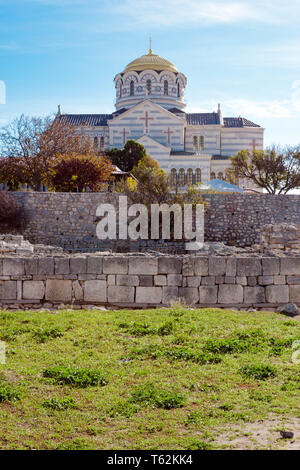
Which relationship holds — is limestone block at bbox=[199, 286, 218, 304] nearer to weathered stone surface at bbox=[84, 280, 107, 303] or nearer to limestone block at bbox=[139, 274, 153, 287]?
limestone block at bbox=[139, 274, 153, 287]

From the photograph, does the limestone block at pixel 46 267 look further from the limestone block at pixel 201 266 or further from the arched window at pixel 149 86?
the arched window at pixel 149 86

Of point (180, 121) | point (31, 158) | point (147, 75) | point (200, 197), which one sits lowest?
point (200, 197)

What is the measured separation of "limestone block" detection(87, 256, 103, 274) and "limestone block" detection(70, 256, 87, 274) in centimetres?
8

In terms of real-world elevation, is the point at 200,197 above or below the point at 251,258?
above

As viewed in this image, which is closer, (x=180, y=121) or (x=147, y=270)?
(x=147, y=270)

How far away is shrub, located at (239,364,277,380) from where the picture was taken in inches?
236

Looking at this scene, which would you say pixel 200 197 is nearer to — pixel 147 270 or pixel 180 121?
pixel 147 270

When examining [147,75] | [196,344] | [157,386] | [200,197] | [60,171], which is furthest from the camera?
[147,75]

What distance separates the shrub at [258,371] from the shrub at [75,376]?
1637 millimetres

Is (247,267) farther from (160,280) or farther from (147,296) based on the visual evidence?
(147,296)

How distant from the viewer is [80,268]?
419 inches

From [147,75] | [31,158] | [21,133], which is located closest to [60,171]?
[31,158]

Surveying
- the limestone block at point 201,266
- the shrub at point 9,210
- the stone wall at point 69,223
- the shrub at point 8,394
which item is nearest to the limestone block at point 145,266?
the limestone block at point 201,266

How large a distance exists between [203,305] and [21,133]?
24.3 m
